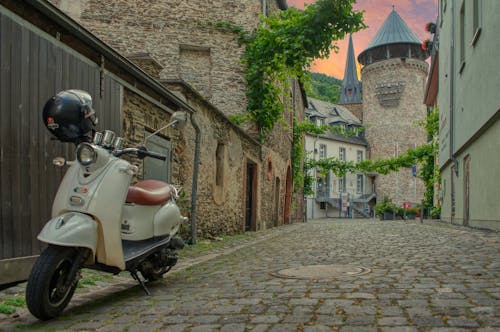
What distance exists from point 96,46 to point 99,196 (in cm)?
300

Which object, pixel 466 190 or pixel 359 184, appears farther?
pixel 359 184

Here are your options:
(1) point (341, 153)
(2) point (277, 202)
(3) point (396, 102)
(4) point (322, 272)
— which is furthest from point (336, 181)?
(4) point (322, 272)

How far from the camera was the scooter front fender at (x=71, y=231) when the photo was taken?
327cm

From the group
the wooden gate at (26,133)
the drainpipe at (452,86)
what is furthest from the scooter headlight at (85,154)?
the drainpipe at (452,86)

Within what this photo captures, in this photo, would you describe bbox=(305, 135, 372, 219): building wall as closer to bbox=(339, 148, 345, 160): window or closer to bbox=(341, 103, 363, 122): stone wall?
bbox=(339, 148, 345, 160): window

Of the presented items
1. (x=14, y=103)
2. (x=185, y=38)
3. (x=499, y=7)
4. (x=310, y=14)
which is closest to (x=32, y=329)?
(x=14, y=103)

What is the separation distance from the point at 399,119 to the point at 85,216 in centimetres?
5238

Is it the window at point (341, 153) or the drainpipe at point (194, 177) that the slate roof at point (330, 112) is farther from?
the drainpipe at point (194, 177)

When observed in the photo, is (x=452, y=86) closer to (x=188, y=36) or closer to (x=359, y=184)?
(x=188, y=36)

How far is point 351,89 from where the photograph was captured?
221 feet

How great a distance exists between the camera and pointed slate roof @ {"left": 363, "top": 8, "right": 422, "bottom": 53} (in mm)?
53862

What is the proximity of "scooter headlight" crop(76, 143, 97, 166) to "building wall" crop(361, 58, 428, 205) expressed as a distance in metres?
50.1

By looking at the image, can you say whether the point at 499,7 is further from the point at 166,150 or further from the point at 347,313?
the point at 347,313

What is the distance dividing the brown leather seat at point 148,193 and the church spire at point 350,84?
6307cm
